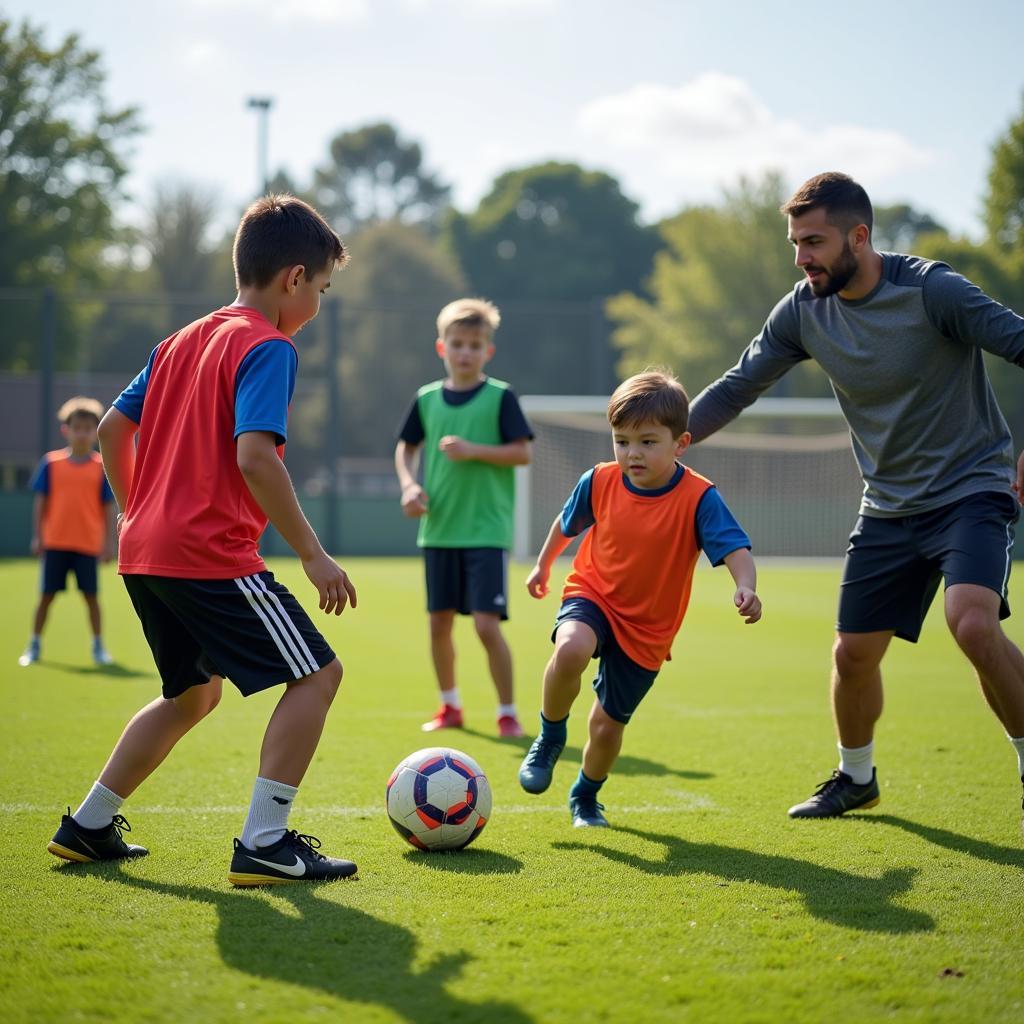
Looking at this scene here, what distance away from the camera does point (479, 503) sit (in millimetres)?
7004

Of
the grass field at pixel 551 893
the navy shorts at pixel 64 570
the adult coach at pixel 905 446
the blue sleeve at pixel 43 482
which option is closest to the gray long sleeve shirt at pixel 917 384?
the adult coach at pixel 905 446

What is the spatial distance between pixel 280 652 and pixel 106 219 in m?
37.0

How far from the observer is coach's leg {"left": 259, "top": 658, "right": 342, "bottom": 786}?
376 cm

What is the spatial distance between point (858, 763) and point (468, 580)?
2612mm

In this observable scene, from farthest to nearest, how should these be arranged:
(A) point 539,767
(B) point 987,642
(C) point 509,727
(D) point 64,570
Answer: (D) point 64,570 < (C) point 509,727 < (A) point 539,767 < (B) point 987,642

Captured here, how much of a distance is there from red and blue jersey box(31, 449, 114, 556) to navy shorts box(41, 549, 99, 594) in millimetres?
56

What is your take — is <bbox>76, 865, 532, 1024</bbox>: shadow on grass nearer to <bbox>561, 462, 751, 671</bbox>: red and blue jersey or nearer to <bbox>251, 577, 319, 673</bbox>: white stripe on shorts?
<bbox>251, 577, 319, 673</bbox>: white stripe on shorts

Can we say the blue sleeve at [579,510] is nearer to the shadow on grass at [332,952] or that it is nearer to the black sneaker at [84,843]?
the shadow on grass at [332,952]

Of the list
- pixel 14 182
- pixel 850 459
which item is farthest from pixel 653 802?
pixel 14 182

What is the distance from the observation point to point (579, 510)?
4.71m

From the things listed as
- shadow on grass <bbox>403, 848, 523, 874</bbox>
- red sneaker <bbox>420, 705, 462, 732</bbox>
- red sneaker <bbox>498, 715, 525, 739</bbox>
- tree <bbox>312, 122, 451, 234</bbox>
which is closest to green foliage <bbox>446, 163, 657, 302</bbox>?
tree <bbox>312, 122, 451, 234</bbox>

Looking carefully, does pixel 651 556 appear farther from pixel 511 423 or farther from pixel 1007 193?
pixel 1007 193

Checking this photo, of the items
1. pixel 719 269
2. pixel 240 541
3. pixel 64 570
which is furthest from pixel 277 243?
pixel 719 269

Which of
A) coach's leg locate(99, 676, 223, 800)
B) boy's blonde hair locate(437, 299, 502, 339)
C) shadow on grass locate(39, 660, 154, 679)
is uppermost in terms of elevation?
boy's blonde hair locate(437, 299, 502, 339)
